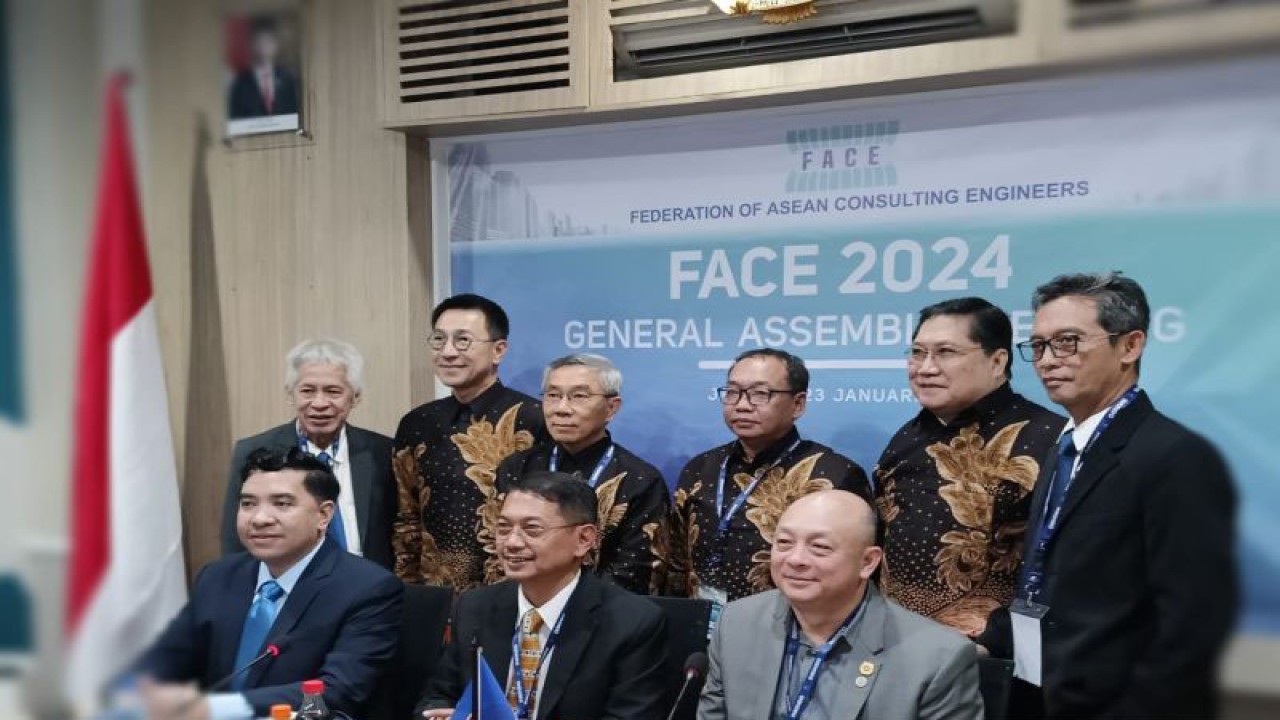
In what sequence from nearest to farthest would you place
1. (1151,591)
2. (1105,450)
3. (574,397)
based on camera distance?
(1151,591)
(1105,450)
(574,397)

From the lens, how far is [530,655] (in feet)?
7.82

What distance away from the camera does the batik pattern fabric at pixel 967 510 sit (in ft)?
8.09

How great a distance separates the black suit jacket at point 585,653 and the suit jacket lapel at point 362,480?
0.81 metres

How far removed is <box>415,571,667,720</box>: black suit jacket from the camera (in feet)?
7.55

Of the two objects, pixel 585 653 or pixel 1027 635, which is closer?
pixel 1027 635

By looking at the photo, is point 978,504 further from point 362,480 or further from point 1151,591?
point 1151,591

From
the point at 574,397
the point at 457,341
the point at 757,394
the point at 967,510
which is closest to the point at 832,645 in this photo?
the point at 967,510

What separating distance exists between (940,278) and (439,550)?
1.60m

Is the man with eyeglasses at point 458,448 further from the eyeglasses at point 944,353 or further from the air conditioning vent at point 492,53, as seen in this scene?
the eyeglasses at point 944,353

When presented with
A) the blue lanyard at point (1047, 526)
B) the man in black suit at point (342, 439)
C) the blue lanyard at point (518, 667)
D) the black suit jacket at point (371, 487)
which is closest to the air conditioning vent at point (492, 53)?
the man in black suit at point (342, 439)

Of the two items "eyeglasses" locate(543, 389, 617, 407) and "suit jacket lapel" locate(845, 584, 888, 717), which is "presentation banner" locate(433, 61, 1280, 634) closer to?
"eyeglasses" locate(543, 389, 617, 407)

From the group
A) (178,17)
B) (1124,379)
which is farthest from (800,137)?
(178,17)

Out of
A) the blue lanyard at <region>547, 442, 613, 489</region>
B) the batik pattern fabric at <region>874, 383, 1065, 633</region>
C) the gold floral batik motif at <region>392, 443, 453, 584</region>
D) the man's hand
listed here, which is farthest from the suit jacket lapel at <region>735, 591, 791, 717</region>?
the man's hand

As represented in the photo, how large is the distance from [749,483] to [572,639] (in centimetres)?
68
